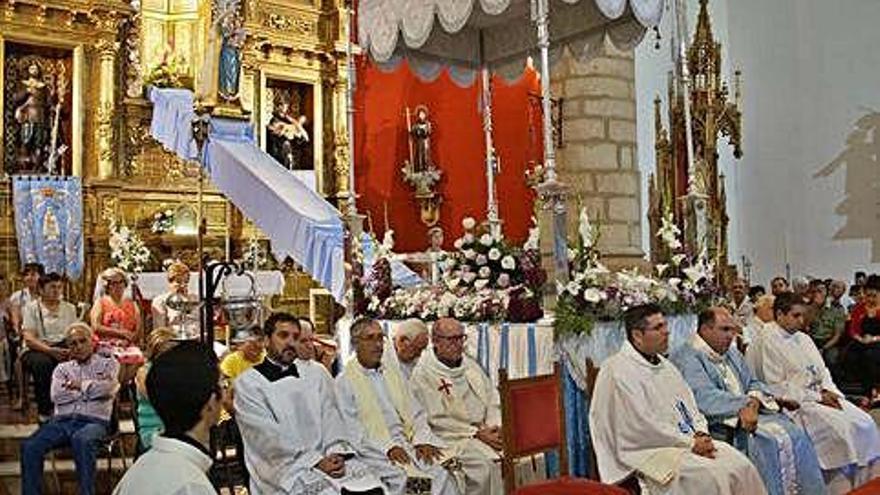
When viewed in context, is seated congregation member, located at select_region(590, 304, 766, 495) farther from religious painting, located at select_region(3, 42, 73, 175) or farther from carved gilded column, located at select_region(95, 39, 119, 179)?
religious painting, located at select_region(3, 42, 73, 175)

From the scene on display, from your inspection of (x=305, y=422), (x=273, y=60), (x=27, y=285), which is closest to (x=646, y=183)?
(x=273, y=60)

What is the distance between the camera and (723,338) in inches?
231

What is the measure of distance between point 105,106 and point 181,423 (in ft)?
34.9

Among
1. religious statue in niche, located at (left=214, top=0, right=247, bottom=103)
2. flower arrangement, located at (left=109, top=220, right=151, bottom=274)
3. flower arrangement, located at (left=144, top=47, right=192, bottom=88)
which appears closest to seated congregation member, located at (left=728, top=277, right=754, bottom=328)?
religious statue in niche, located at (left=214, top=0, right=247, bottom=103)

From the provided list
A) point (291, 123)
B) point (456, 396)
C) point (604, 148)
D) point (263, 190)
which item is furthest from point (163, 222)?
point (456, 396)

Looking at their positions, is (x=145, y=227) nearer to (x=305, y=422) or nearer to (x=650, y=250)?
(x=650, y=250)

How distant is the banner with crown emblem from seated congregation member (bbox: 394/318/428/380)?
23.2ft

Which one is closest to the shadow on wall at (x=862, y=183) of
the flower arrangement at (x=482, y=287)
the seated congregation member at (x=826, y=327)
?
the seated congregation member at (x=826, y=327)

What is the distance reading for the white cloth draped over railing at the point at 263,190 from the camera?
10.1 meters

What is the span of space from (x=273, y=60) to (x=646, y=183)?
5.58 meters

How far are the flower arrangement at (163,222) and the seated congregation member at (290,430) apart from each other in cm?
803

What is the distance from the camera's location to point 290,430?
4707 millimetres

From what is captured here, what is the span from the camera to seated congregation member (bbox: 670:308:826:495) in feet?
18.2

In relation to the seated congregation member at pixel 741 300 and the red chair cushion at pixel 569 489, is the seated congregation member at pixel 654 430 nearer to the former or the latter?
the red chair cushion at pixel 569 489
